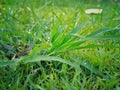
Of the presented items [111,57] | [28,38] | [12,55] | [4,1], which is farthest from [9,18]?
[111,57]

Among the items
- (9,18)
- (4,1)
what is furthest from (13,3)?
(9,18)

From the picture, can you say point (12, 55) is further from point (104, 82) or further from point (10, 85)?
point (104, 82)

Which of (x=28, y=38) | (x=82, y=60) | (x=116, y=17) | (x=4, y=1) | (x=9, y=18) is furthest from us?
(x=4, y=1)

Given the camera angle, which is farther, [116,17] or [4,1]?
[4,1]

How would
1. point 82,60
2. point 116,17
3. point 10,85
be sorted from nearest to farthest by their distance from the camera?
point 10,85 < point 82,60 < point 116,17

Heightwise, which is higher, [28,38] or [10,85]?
[28,38]

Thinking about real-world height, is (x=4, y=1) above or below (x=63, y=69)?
above

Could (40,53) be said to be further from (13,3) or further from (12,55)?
(13,3)

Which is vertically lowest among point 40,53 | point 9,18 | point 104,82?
point 104,82

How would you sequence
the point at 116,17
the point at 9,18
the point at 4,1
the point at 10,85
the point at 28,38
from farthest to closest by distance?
1. the point at 4,1
2. the point at 116,17
3. the point at 9,18
4. the point at 28,38
5. the point at 10,85
